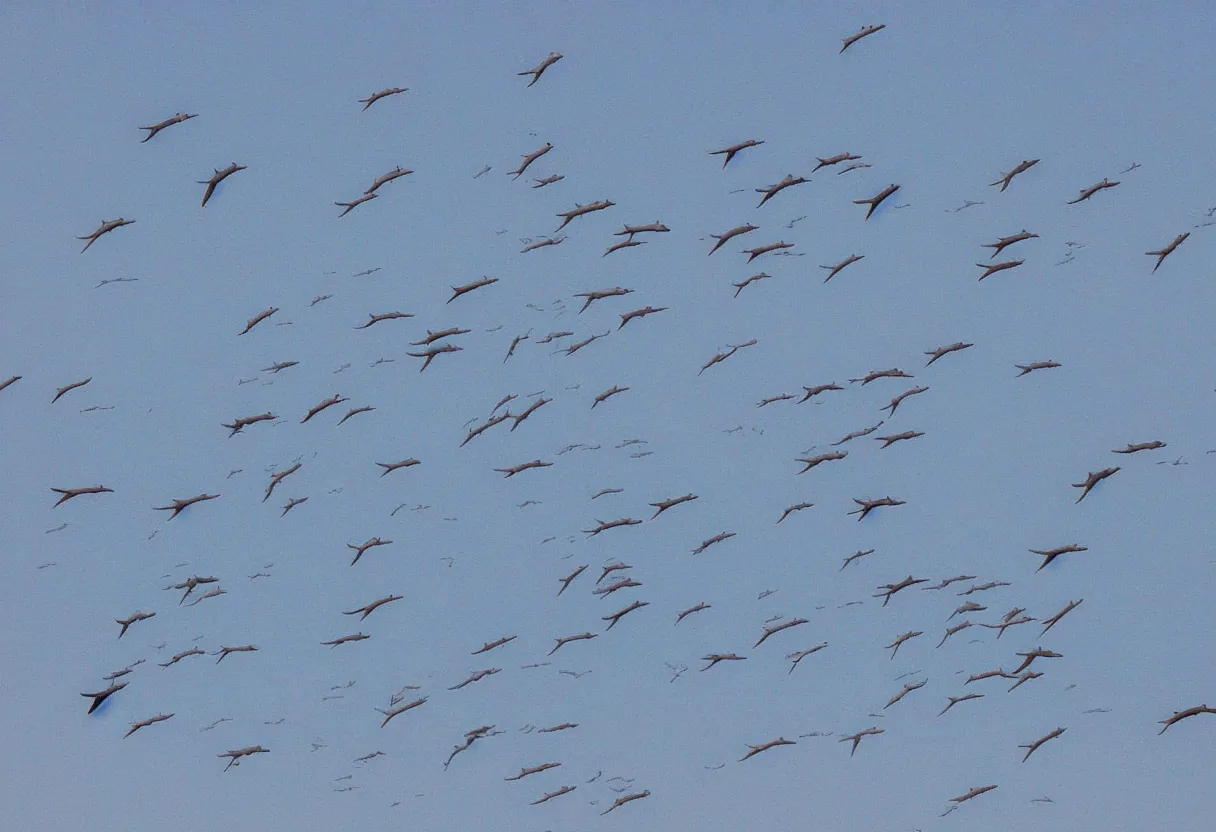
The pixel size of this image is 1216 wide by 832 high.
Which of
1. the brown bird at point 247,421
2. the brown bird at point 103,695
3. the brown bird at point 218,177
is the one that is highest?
the brown bird at point 218,177

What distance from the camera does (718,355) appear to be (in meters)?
80.2

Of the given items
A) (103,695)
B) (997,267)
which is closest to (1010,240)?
(997,267)

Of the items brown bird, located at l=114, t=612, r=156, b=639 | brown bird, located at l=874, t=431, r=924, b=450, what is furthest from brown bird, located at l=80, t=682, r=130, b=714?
brown bird, located at l=874, t=431, r=924, b=450

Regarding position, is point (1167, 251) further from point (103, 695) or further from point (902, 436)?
point (103, 695)

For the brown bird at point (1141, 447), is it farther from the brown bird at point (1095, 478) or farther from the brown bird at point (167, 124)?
the brown bird at point (167, 124)

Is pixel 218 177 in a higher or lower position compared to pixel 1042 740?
higher

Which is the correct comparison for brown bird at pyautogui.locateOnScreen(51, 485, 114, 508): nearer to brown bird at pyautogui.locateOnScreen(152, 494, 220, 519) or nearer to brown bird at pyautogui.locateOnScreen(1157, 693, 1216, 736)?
brown bird at pyautogui.locateOnScreen(152, 494, 220, 519)

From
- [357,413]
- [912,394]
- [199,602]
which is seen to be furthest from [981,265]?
[199,602]

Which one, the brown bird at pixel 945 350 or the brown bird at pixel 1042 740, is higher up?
the brown bird at pixel 945 350

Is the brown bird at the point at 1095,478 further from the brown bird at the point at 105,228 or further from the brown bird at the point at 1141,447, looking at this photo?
the brown bird at the point at 105,228

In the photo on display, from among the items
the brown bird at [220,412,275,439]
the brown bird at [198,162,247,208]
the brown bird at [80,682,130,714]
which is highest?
the brown bird at [198,162,247,208]

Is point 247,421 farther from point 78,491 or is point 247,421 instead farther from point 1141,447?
point 1141,447

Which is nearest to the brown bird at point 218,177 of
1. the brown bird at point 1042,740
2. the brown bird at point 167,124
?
the brown bird at point 167,124

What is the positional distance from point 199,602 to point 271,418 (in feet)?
33.4
